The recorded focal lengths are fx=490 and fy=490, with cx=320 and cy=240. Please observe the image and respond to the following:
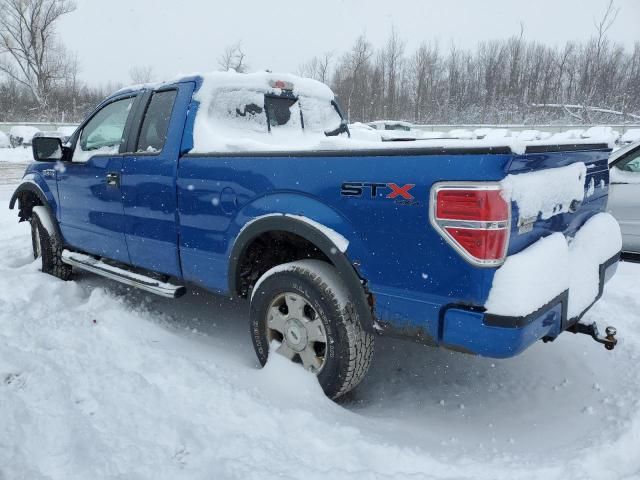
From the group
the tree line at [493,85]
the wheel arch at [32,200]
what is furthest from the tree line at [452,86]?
the wheel arch at [32,200]

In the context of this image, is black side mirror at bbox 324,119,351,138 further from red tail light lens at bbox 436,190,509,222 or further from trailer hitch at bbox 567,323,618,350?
trailer hitch at bbox 567,323,618,350

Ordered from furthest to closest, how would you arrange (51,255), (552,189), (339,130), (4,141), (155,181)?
(4,141) → (51,255) → (339,130) → (155,181) → (552,189)

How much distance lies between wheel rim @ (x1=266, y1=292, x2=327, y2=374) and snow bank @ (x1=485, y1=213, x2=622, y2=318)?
106 cm

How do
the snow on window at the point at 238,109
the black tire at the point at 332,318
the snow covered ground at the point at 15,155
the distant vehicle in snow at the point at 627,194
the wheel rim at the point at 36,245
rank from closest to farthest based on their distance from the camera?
the black tire at the point at 332,318 < the snow on window at the point at 238,109 < the wheel rim at the point at 36,245 < the distant vehicle in snow at the point at 627,194 < the snow covered ground at the point at 15,155

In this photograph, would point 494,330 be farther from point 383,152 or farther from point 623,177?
point 623,177

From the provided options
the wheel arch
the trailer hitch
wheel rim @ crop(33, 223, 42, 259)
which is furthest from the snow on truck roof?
the trailer hitch


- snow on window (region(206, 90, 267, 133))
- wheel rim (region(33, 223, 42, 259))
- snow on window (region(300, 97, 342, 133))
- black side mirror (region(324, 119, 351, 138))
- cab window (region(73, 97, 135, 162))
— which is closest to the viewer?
snow on window (region(206, 90, 267, 133))

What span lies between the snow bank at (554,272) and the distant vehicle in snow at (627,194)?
3157 millimetres

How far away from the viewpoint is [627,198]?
5793 millimetres

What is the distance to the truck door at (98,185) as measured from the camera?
13.1 ft

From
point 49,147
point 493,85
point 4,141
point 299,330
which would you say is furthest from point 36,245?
point 493,85

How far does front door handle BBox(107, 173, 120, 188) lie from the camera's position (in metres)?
3.88

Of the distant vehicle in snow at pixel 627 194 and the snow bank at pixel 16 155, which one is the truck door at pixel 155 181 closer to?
the distant vehicle in snow at pixel 627 194

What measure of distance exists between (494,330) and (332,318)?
2.90ft
